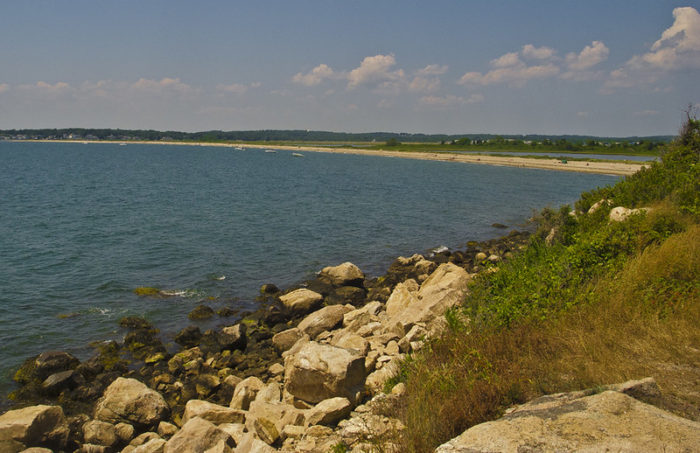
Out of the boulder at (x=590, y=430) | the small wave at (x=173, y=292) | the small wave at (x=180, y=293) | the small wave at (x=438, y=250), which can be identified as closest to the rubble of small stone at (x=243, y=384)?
the boulder at (x=590, y=430)

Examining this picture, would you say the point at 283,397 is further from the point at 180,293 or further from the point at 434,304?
the point at 180,293

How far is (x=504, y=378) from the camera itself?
256 inches

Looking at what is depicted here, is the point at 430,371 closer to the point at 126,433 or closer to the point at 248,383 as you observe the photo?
the point at 248,383

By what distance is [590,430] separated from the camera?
15.6 ft

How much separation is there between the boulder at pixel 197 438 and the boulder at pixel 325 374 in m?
1.77

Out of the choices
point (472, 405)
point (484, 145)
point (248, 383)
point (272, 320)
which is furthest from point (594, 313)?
point (484, 145)

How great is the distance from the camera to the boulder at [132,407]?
1068 cm

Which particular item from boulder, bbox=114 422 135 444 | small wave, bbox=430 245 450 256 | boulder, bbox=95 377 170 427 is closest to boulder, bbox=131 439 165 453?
boulder, bbox=114 422 135 444

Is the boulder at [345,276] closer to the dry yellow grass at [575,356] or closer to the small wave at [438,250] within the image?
the small wave at [438,250]

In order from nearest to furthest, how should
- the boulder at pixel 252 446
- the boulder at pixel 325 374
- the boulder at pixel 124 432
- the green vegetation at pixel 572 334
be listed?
the green vegetation at pixel 572 334 < the boulder at pixel 252 446 < the boulder at pixel 325 374 < the boulder at pixel 124 432

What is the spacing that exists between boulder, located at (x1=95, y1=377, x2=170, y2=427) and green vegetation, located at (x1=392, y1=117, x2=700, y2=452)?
20.8ft

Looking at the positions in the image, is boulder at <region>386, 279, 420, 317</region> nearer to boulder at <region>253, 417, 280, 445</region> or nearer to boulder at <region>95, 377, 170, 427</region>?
boulder at <region>253, 417, 280, 445</region>

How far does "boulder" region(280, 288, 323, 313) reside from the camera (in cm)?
1825

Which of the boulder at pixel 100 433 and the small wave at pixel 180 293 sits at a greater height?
the small wave at pixel 180 293
